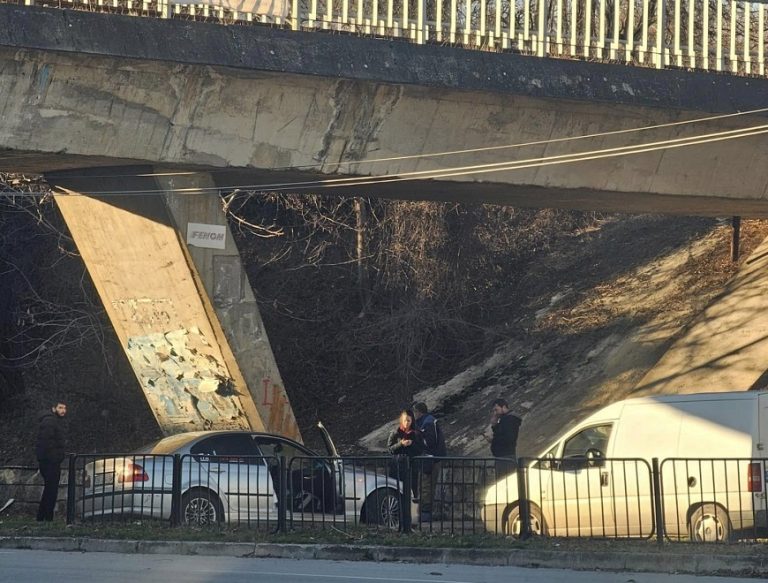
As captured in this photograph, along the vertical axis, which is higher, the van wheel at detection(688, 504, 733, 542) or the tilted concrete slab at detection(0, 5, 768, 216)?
the tilted concrete slab at detection(0, 5, 768, 216)

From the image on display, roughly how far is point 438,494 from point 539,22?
8.02 m

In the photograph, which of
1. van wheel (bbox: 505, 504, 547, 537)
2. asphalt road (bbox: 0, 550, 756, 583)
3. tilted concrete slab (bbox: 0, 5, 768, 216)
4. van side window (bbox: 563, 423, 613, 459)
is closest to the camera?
asphalt road (bbox: 0, 550, 756, 583)

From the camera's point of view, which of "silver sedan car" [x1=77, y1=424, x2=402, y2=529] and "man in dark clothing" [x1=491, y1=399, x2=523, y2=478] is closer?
"silver sedan car" [x1=77, y1=424, x2=402, y2=529]

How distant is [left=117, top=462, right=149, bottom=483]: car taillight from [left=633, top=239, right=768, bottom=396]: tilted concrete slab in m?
9.41

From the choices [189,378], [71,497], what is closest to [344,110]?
[189,378]

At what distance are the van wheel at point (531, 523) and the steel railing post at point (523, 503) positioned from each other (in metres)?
0.06

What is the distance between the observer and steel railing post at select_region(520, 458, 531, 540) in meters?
12.7

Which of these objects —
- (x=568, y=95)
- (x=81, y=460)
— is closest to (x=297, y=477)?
(x=81, y=460)

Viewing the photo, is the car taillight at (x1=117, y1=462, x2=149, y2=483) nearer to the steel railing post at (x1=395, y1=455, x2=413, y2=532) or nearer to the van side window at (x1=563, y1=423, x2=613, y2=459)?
the steel railing post at (x1=395, y1=455, x2=413, y2=532)

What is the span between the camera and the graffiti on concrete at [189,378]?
18.4 metres

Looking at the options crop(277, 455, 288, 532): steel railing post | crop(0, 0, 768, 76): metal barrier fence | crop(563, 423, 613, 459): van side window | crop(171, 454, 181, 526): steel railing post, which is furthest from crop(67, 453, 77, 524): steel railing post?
crop(0, 0, 768, 76): metal barrier fence

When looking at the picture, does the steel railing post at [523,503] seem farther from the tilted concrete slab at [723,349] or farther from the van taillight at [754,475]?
the tilted concrete slab at [723,349]

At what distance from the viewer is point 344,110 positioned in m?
17.5

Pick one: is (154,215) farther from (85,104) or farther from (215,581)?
(215,581)
